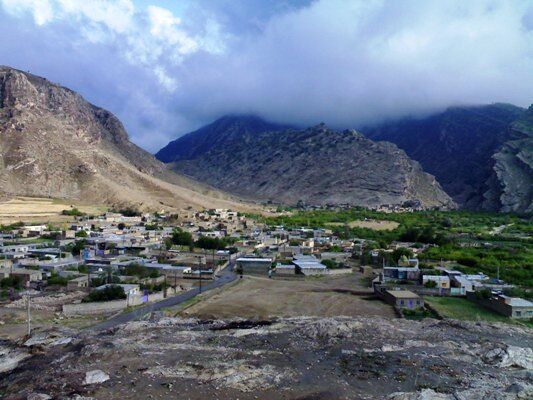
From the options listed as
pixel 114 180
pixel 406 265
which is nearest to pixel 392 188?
pixel 114 180

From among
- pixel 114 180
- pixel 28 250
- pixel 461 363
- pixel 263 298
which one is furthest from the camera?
pixel 114 180

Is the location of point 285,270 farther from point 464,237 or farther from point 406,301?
point 464,237

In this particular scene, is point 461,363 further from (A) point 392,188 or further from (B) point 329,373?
(A) point 392,188

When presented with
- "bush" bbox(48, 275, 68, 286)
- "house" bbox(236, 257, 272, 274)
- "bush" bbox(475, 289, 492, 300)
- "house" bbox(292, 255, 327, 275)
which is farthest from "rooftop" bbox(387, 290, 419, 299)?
"bush" bbox(48, 275, 68, 286)

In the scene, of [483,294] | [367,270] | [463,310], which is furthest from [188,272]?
[483,294]

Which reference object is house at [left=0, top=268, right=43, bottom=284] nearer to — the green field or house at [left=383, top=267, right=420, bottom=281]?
house at [left=383, top=267, right=420, bottom=281]

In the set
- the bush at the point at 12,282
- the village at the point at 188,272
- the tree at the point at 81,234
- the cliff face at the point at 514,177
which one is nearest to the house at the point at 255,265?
the village at the point at 188,272
